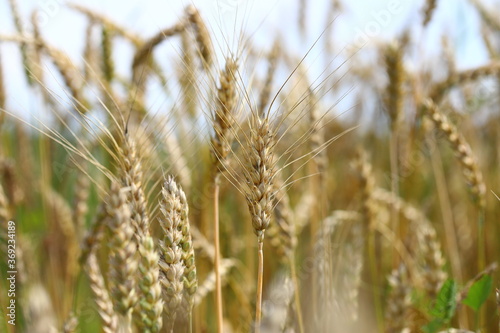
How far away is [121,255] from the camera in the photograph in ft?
2.38

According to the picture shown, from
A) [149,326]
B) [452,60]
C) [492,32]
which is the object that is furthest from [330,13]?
[149,326]

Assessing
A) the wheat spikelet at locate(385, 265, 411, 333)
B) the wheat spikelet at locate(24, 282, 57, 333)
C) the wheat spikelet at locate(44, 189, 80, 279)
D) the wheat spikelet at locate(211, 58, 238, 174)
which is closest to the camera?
the wheat spikelet at locate(211, 58, 238, 174)

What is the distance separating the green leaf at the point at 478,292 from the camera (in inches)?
42.6

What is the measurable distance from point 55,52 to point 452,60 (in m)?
1.78

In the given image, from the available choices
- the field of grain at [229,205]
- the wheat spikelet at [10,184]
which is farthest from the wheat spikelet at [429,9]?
the wheat spikelet at [10,184]

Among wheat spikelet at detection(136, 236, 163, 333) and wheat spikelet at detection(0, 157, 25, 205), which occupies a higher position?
wheat spikelet at detection(0, 157, 25, 205)

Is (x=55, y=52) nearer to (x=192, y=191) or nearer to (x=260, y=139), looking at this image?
(x=192, y=191)

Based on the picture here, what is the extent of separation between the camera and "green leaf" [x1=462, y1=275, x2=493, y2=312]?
1.08 meters

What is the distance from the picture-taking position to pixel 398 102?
1758mm

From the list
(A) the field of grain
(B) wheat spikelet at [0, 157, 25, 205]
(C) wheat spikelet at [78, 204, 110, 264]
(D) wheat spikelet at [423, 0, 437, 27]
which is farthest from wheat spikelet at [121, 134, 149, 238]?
(D) wheat spikelet at [423, 0, 437, 27]

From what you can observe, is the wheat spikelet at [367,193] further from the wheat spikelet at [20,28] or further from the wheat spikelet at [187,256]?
the wheat spikelet at [20,28]

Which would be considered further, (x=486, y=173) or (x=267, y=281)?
(x=486, y=173)

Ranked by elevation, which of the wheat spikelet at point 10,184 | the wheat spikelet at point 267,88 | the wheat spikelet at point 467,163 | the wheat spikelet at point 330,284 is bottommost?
the wheat spikelet at point 330,284

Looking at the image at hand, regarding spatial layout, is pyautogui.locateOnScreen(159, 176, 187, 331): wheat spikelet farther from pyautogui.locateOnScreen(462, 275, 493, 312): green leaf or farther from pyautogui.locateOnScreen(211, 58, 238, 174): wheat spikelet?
pyautogui.locateOnScreen(462, 275, 493, 312): green leaf
